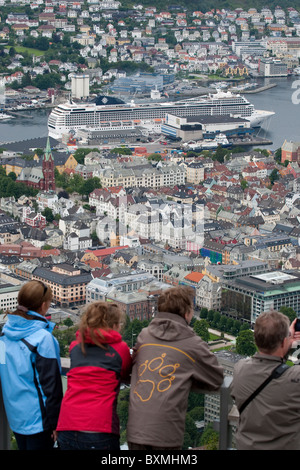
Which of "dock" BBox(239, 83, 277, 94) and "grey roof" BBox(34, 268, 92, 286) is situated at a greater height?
"grey roof" BBox(34, 268, 92, 286)

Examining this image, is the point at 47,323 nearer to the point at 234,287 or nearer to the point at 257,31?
the point at 234,287

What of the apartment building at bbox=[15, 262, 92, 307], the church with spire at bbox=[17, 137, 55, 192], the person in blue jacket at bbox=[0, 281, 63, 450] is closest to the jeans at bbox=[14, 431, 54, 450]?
the person in blue jacket at bbox=[0, 281, 63, 450]

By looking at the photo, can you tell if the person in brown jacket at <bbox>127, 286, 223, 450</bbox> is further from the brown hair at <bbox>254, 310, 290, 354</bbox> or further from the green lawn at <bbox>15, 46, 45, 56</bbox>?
the green lawn at <bbox>15, 46, 45, 56</bbox>

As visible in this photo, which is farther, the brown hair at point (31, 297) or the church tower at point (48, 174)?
the church tower at point (48, 174)

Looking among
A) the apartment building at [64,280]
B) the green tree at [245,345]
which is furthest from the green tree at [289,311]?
the apartment building at [64,280]

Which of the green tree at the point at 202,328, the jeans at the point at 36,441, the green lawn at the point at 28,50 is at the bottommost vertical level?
the green lawn at the point at 28,50

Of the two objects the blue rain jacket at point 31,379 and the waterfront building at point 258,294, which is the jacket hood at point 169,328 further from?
the waterfront building at point 258,294
